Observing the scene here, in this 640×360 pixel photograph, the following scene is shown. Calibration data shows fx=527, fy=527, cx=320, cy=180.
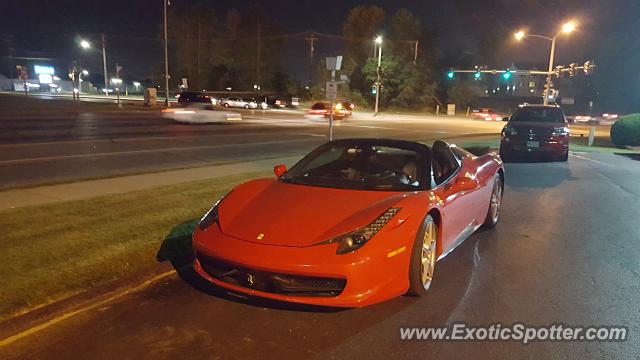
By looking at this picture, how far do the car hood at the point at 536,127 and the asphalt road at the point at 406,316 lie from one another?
27.3ft

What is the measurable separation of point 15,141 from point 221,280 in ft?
50.3

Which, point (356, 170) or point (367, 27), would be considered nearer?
point (356, 170)

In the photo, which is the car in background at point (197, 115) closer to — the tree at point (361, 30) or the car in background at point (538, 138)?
the car in background at point (538, 138)

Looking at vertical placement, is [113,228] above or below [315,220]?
below

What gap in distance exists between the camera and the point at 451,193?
16.9 ft

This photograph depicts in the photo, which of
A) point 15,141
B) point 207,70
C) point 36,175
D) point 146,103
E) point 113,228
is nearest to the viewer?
point 113,228

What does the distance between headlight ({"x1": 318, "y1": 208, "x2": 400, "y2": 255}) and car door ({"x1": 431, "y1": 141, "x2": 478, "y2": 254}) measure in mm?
1033

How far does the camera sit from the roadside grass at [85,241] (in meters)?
4.54

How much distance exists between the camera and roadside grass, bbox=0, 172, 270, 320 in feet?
14.9

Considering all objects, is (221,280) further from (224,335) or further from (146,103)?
(146,103)

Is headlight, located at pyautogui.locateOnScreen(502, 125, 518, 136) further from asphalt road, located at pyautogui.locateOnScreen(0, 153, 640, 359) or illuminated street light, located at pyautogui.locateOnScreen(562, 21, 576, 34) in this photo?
illuminated street light, located at pyautogui.locateOnScreen(562, 21, 576, 34)

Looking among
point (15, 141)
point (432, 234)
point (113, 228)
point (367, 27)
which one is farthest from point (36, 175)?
point (367, 27)

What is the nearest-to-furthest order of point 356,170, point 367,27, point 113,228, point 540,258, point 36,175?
point 356,170 < point 540,258 < point 113,228 < point 36,175 < point 367,27

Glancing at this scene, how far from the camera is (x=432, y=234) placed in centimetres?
475
